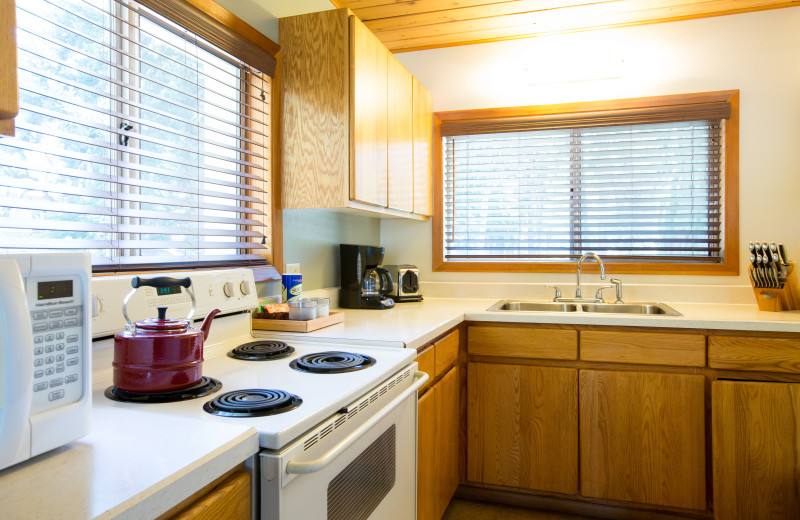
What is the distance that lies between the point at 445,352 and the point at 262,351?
849mm

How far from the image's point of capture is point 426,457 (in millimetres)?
1830

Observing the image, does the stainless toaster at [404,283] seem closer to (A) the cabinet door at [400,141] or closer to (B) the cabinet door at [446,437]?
(A) the cabinet door at [400,141]

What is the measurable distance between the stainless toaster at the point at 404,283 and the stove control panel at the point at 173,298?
46.1 inches

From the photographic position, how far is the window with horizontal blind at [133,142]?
1186mm

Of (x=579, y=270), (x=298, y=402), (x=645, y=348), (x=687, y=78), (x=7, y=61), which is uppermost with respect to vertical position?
(x=687, y=78)

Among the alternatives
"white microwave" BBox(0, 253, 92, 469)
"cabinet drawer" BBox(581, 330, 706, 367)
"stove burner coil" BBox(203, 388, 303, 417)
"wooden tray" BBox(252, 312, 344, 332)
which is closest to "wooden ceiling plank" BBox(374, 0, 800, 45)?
"cabinet drawer" BBox(581, 330, 706, 367)

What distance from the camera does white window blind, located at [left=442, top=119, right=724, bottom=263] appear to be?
276cm

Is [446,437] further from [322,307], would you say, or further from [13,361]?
[13,361]

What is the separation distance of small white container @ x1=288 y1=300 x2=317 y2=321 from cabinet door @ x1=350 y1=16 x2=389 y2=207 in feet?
1.56

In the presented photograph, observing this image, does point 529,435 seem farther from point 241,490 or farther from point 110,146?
point 110,146

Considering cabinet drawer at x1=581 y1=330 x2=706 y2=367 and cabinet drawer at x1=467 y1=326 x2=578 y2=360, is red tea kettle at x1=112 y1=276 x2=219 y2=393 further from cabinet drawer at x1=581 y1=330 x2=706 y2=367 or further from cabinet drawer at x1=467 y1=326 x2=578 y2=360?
cabinet drawer at x1=581 y1=330 x2=706 y2=367

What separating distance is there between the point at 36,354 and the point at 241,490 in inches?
13.9

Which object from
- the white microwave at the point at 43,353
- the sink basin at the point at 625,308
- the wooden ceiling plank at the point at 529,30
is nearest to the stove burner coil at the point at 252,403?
the white microwave at the point at 43,353

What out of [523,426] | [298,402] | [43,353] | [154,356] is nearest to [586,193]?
[523,426]
